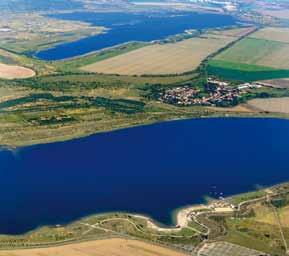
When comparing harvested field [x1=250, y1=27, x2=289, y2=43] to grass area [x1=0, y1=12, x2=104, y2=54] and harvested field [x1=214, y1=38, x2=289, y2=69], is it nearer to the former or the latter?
harvested field [x1=214, y1=38, x2=289, y2=69]

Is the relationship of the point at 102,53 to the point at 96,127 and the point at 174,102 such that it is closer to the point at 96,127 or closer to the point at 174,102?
the point at 174,102

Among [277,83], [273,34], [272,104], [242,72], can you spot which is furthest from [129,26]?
[272,104]

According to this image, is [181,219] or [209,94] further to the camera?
[209,94]

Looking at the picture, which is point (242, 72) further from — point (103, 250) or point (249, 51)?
point (103, 250)

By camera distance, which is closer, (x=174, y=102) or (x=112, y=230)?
(x=112, y=230)

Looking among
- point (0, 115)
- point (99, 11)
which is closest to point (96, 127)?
point (0, 115)

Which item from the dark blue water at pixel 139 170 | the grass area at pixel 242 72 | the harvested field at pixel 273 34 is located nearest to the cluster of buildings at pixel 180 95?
the dark blue water at pixel 139 170

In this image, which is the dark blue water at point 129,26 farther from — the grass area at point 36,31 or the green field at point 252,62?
the green field at point 252,62
